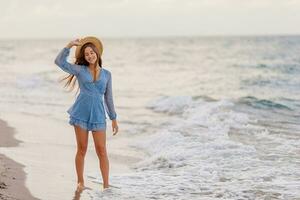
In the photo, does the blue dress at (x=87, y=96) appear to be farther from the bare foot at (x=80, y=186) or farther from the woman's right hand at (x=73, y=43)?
the bare foot at (x=80, y=186)

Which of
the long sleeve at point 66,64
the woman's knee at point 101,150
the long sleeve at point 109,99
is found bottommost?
the woman's knee at point 101,150

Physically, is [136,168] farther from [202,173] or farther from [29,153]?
[29,153]

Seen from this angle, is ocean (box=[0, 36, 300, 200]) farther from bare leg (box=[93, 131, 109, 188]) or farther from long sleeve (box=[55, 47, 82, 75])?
long sleeve (box=[55, 47, 82, 75])

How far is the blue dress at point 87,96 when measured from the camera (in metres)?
5.86

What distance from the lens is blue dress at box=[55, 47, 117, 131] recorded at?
586cm

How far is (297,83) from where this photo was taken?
81.0 ft

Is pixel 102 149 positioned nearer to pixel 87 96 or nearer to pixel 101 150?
pixel 101 150

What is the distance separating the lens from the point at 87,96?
5930 millimetres

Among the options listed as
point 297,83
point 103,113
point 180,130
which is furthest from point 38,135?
point 297,83

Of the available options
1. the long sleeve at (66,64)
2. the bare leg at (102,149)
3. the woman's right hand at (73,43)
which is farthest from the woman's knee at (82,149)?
the woman's right hand at (73,43)

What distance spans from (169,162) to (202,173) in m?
0.91

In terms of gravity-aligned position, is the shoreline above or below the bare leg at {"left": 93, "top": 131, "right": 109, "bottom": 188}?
below

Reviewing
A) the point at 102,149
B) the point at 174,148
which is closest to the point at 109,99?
the point at 102,149

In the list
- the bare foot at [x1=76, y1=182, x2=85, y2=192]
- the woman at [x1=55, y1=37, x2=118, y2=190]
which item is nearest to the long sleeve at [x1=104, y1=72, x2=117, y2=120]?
the woman at [x1=55, y1=37, x2=118, y2=190]
